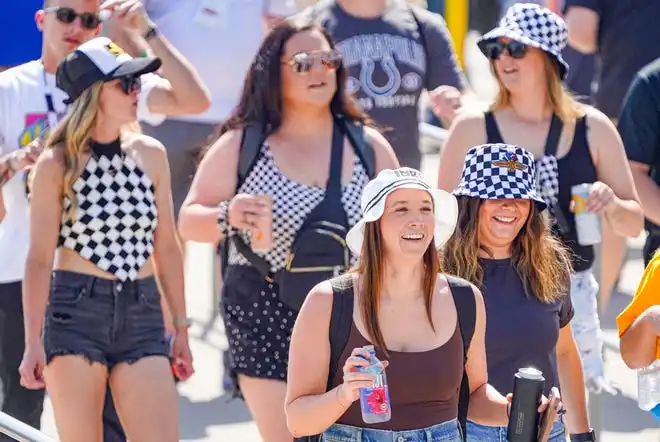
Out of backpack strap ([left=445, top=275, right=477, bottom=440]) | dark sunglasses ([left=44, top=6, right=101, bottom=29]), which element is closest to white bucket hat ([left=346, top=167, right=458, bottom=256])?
backpack strap ([left=445, top=275, right=477, bottom=440])

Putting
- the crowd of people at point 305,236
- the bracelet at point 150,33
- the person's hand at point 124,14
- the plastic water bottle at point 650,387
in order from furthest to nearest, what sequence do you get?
the bracelet at point 150,33
the person's hand at point 124,14
the plastic water bottle at point 650,387
the crowd of people at point 305,236

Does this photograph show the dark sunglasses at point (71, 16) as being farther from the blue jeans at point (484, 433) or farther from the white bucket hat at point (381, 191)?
the blue jeans at point (484, 433)

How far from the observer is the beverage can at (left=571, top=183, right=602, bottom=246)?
19.0 ft

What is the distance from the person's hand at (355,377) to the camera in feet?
13.2

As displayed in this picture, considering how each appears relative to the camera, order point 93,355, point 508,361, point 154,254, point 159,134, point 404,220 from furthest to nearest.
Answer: point 159,134 < point 154,254 < point 93,355 < point 508,361 < point 404,220

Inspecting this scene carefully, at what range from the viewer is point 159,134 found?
7.80 metres

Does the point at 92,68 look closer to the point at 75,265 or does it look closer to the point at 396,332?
the point at 75,265

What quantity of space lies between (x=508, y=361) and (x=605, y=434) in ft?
7.44

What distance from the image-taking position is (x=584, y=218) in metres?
5.83

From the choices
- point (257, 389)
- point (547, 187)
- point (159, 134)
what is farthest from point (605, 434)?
point (159, 134)

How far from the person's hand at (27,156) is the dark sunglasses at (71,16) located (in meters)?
0.57

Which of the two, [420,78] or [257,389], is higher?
[420,78]

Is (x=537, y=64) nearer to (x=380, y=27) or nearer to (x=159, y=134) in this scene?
(x=380, y=27)

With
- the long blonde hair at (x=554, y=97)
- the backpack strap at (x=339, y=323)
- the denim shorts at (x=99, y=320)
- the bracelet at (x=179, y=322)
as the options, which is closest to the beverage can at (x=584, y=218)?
the long blonde hair at (x=554, y=97)
